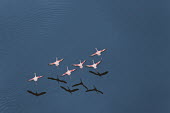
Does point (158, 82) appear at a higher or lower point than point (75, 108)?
higher

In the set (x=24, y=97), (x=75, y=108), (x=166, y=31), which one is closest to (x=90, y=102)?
(x=75, y=108)

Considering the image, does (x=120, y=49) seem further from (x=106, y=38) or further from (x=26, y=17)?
(x=26, y=17)

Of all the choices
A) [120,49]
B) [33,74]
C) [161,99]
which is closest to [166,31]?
[120,49]

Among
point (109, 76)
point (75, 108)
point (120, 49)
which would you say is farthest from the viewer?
point (120, 49)

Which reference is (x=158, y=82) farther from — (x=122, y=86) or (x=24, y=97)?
(x=24, y=97)

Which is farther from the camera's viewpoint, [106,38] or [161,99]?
[106,38]

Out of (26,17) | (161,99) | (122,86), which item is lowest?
(161,99)

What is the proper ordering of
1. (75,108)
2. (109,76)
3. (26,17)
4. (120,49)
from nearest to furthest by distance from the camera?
(75,108), (109,76), (120,49), (26,17)
